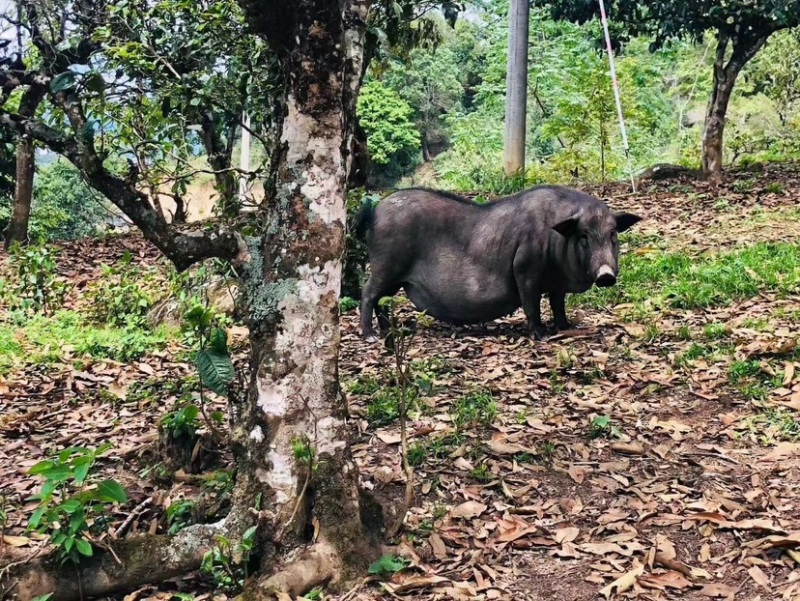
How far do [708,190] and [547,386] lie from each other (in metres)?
6.90

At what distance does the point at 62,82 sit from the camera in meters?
3.51

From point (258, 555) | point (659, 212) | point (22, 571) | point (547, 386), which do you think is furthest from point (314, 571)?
point (659, 212)

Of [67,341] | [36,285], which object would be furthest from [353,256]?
[36,285]

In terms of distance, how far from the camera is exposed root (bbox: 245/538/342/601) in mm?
3074

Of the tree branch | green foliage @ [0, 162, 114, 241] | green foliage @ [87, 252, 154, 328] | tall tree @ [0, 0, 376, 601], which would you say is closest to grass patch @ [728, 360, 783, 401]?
tall tree @ [0, 0, 376, 601]

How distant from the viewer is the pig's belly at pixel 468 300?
21.7 ft

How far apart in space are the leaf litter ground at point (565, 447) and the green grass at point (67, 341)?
246 millimetres

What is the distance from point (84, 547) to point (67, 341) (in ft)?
14.9

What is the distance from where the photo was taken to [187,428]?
4.25m

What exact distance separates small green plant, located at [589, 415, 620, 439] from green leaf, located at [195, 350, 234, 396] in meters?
2.05

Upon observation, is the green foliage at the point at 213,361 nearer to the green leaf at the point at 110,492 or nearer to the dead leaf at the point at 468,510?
the green leaf at the point at 110,492

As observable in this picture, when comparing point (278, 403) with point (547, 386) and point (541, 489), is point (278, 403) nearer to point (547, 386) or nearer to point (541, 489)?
point (541, 489)

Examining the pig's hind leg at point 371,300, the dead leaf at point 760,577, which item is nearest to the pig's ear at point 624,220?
the pig's hind leg at point 371,300

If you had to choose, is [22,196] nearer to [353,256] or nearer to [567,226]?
[353,256]
